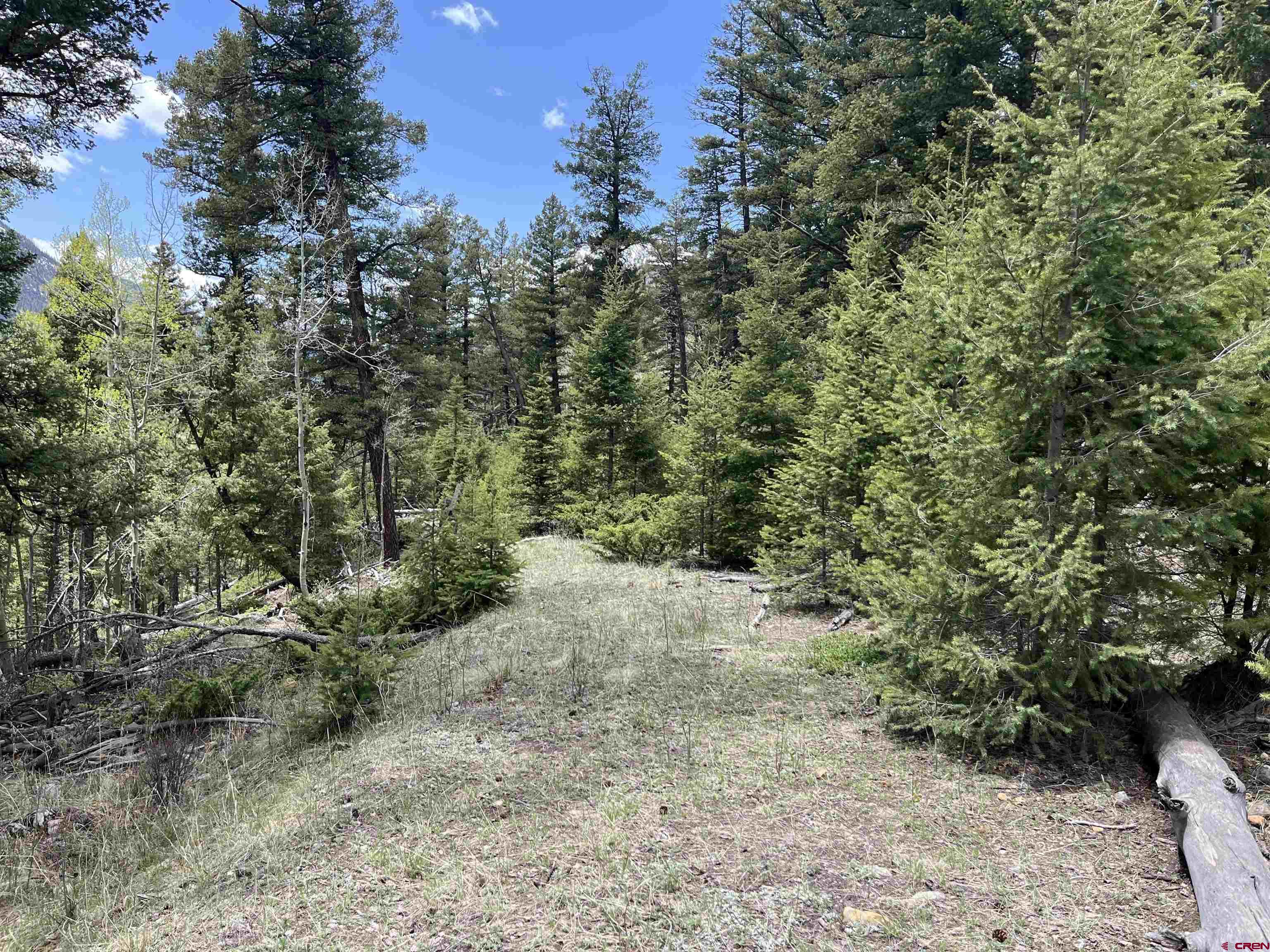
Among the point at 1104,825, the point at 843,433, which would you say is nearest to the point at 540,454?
the point at 843,433

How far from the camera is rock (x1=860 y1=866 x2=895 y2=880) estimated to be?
389 centimetres

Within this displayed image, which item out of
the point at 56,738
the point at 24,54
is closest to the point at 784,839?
the point at 56,738

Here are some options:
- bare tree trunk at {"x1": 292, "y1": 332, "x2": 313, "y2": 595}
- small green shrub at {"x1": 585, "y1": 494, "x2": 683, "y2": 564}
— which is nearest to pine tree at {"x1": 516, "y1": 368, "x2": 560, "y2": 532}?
small green shrub at {"x1": 585, "y1": 494, "x2": 683, "y2": 564}

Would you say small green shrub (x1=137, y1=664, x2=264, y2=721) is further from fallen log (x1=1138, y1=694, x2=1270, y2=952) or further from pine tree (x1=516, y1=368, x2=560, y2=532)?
pine tree (x1=516, y1=368, x2=560, y2=532)

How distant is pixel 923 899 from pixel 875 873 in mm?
349

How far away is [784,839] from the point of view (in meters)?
4.32

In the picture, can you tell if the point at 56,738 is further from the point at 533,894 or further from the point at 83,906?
the point at 533,894

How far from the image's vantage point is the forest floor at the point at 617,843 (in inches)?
138

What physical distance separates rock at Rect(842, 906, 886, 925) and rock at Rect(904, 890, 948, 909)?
21cm

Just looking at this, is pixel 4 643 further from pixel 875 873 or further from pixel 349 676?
pixel 875 873

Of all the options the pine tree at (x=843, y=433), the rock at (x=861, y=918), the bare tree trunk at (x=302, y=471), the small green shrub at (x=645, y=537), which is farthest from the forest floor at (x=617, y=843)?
the small green shrub at (x=645, y=537)

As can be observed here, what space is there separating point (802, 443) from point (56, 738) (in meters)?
12.6

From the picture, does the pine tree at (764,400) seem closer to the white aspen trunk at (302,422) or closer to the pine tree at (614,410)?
the pine tree at (614,410)

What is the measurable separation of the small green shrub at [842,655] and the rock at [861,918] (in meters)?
4.04
